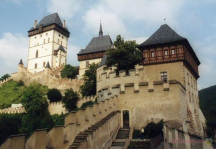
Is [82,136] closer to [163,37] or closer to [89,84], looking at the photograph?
[163,37]

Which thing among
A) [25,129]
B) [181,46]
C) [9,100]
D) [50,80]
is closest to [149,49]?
[181,46]

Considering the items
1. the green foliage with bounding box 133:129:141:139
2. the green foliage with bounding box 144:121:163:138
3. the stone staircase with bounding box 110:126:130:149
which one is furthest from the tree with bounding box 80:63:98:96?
the green foliage with bounding box 144:121:163:138

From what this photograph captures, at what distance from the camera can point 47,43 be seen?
74.3 meters

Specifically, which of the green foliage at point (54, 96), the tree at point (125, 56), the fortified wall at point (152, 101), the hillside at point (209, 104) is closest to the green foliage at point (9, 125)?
the green foliage at point (54, 96)

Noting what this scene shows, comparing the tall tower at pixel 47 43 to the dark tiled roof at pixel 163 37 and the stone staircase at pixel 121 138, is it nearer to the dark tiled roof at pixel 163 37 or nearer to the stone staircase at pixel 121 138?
the dark tiled roof at pixel 163 37

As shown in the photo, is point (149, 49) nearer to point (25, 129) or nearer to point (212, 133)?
point (212, 133)

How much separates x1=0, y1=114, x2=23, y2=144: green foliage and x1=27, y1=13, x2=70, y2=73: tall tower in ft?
105

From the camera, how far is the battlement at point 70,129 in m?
7.76

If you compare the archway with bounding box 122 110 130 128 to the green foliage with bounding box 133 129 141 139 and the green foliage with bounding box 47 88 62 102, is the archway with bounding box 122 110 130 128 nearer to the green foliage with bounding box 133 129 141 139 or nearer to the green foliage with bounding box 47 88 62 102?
the green foliage with bounding box 133 129 141 139

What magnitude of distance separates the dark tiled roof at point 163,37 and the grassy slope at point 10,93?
35733 millimetres

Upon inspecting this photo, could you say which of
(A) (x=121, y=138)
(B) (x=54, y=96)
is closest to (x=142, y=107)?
(A) (x=121, y=138)

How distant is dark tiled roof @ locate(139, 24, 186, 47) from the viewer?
998 inches

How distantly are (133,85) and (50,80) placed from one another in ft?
123

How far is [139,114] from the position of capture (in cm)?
1858
